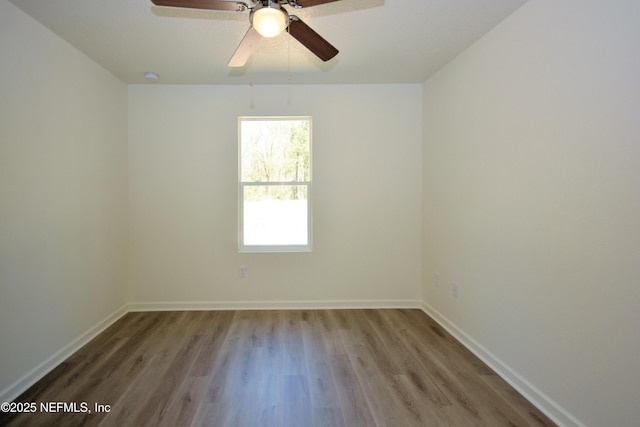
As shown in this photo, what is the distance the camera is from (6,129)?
74.7 inches

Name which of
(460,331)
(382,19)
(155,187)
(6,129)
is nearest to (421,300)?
(460,331)

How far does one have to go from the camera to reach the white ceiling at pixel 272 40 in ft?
6.61

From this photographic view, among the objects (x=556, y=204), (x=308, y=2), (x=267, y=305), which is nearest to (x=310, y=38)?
(x=308, y=2)

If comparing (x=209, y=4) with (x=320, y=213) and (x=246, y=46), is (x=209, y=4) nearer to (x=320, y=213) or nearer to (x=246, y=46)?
(x=246, y=46)

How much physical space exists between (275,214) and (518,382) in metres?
2.69

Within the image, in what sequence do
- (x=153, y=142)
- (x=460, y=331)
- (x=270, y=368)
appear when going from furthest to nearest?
(x=153, y=142), (x=460, y=331), (x=270, y=368)

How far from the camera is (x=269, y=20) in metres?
1.49

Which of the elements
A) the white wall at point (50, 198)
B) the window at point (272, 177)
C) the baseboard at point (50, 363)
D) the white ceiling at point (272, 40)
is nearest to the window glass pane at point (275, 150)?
the window at point (272, 177)

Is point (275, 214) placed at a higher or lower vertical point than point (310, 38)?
lower

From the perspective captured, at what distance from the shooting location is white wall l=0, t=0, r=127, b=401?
6.29 ft

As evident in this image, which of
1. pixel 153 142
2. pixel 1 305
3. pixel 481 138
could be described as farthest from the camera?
pixel 153 142

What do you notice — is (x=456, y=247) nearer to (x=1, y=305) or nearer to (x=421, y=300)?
(x=421, y=300)

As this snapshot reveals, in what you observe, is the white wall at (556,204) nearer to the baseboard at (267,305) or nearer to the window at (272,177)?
the baseboard at (267,305)

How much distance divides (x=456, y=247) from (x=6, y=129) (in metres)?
3.60
